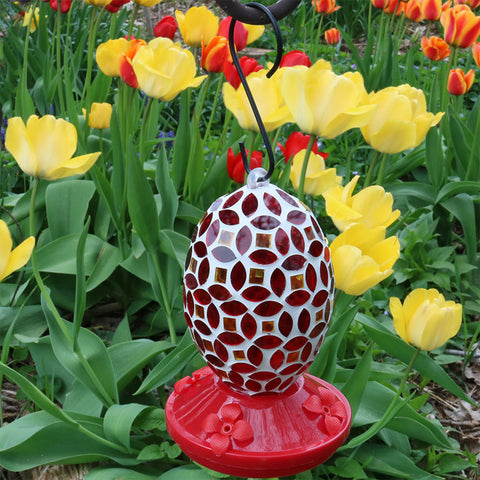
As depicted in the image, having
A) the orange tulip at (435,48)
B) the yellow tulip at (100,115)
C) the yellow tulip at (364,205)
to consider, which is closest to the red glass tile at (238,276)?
the yellow tulip at (364,205)

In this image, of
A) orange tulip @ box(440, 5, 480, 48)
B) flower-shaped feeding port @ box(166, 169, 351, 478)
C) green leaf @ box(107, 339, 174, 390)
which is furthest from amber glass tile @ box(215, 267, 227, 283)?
orange tulip @ box(440, 5, 480, 48)

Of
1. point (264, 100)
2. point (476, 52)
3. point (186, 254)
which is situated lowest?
point (186, 254)

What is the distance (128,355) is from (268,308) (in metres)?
0.87

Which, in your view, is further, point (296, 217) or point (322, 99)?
point (322, 99)

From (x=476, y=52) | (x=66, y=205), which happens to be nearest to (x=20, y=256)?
(x=66, y=205)

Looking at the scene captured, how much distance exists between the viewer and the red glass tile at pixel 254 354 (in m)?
0.75

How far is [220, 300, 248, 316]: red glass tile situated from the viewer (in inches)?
28.6

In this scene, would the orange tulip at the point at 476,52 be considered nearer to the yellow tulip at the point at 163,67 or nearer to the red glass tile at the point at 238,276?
the yellow tulip at the point at 163,67

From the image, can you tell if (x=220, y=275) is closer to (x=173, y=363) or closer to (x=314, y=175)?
(x=314, y=175)

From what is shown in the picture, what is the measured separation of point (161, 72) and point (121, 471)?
2.60 feet

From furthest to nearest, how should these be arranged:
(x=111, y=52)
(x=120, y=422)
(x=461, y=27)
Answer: (x=461, y=27), (x=111, y=52), (x=120, y=422)

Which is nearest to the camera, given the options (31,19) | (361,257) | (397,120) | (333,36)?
(361,257)

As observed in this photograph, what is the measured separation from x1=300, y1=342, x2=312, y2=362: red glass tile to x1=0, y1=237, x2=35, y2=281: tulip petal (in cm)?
37

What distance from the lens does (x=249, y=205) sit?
729mm
